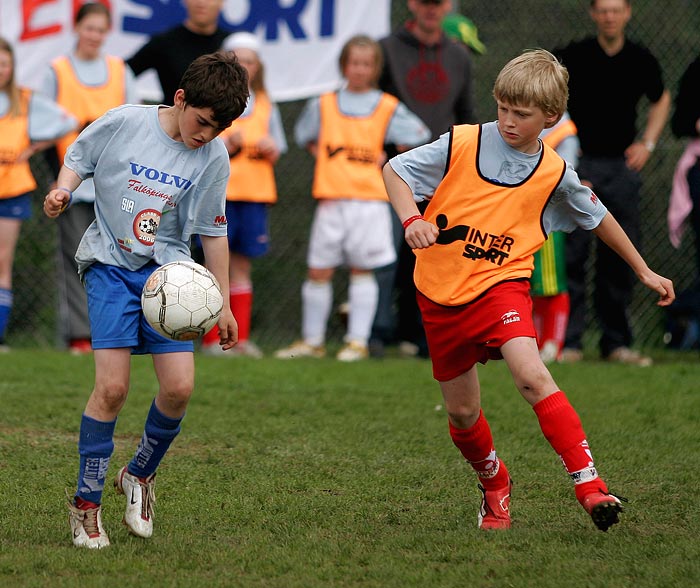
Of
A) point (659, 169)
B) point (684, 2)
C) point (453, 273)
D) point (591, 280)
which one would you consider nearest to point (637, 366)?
point (591, 280)

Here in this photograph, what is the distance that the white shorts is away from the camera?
8.55 m

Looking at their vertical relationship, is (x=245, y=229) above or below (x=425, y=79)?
below

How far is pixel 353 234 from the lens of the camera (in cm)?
855

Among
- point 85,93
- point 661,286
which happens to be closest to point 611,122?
point 85,93

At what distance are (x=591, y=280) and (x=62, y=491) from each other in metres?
6.26

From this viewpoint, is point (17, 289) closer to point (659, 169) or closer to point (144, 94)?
point (144, 94)

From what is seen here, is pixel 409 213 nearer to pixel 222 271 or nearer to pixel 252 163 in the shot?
pixel 222 271

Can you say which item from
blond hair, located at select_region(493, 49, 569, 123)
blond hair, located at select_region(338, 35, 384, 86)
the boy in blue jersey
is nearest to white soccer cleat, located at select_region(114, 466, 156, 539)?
the boy in blue jersey

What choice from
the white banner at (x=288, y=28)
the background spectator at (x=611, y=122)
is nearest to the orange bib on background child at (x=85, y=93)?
the white banner at (x=288, y=28)

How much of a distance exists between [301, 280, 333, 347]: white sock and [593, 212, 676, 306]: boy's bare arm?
4515 millimetres

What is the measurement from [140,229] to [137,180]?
0.16m

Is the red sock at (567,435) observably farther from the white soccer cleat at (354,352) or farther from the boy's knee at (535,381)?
the white soccer cleat at (354,352)

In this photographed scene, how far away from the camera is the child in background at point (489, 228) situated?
411cm

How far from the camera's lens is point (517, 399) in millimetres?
6789
